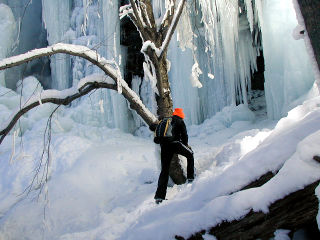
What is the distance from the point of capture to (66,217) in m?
4.56

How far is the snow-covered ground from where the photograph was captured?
161 centimetres

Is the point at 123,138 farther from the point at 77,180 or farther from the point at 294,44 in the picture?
the point at 294,44

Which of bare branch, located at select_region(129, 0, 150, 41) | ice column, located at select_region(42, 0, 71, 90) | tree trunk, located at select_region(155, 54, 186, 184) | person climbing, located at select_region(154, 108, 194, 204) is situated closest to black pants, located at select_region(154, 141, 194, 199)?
person climbing, located at select_region(154, 108, 194, 204)

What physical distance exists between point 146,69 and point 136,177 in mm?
2349

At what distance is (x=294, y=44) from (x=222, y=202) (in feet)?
17.8

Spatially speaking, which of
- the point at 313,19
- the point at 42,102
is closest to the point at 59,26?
the point at 42,102

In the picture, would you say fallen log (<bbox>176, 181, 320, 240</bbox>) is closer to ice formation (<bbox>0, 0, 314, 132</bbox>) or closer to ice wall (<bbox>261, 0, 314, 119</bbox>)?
ice formation (<bbox>0, 0, 314, 132</bbox>)

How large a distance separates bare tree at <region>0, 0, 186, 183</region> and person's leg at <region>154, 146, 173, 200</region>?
2.00 ft

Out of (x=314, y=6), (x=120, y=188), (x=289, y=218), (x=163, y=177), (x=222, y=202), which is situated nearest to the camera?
(x=314, y=6)

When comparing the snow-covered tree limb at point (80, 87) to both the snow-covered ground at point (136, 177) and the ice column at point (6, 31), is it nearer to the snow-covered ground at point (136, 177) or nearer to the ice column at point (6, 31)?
the snow-covered ground at point (136, 177)

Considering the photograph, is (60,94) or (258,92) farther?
(258,92)

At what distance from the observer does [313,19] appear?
3.75 feet

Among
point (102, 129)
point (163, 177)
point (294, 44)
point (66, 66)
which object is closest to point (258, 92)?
point (294, 44)

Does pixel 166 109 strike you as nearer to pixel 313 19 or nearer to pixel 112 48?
pixel 313 19
